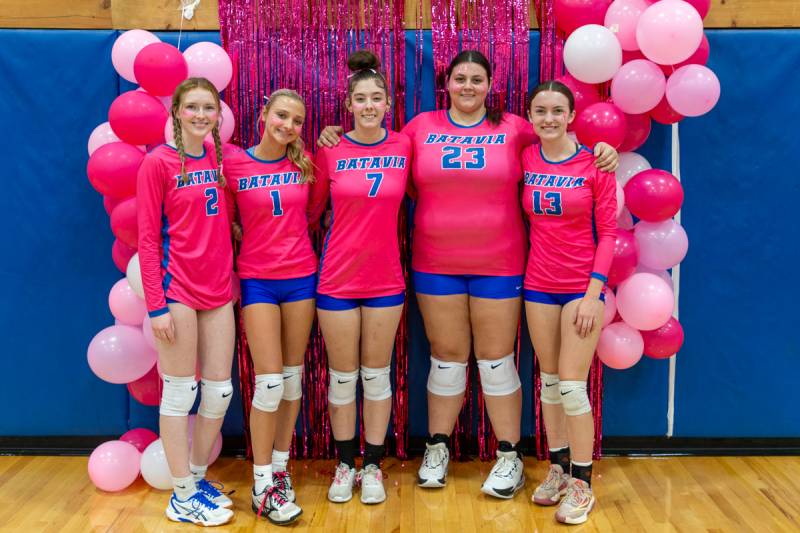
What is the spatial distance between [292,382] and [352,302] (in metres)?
0.38

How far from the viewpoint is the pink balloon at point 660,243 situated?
9.48 ft

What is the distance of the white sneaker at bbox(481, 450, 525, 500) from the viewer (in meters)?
2.90

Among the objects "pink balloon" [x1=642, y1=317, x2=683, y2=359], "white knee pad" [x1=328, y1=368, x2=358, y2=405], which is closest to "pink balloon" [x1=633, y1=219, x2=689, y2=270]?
"pink balloon" [x1=642, y1=317, x2=683, y2=359]

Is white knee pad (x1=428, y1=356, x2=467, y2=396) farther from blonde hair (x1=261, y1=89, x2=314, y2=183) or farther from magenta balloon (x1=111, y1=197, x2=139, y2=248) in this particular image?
magenta balloon (x1=111, y1=197, x2=139, y2=248)

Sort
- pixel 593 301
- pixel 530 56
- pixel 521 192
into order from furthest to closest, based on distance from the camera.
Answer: pixel 530 56, pixel 521 192, pixel 593 301

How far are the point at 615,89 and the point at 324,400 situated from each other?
1.73 m

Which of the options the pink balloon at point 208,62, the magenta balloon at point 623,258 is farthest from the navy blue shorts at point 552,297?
the pink balloon at point 208,62

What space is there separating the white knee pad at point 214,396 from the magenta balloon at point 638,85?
178 centimetres

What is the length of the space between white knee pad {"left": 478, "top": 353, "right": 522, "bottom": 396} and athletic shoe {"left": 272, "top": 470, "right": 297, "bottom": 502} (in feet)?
2.71

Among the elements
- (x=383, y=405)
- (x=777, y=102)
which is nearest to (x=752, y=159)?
(x=777, y=102)

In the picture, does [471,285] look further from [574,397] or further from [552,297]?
[574,397]

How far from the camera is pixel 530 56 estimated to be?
313 centimetres

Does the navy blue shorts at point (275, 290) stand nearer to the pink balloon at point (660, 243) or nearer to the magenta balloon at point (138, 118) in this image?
the magenta balloon at point (138, 118)

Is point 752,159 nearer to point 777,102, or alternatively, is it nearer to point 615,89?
point 777,102
